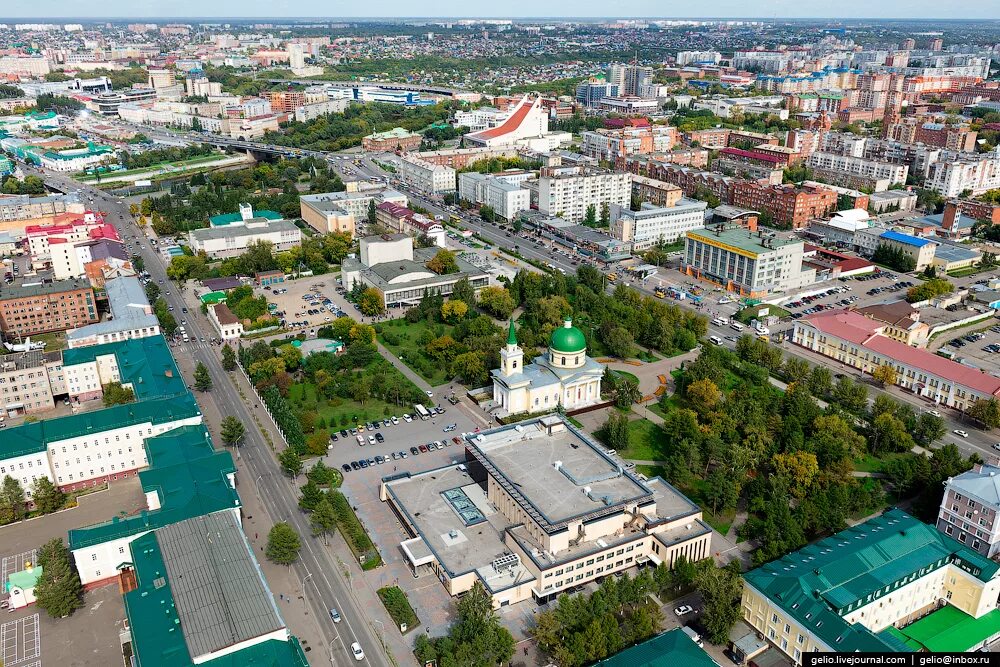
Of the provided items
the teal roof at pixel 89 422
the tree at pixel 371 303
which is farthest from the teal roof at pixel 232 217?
the teal roof at pixel 89 422

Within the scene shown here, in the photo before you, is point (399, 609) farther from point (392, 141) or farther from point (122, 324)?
point (392, 141)

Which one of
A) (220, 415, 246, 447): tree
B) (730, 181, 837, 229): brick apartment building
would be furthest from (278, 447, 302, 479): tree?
(730, 181, 837, 229): brick apartment building

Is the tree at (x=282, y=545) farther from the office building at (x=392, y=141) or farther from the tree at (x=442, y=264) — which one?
the office building at (x=392, y=141)

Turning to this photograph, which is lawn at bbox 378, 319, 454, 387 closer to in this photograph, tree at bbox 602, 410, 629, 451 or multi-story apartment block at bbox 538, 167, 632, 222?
tree at bbox 602, 410, 629, 451

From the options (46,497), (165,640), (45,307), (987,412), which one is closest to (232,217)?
(45,307)

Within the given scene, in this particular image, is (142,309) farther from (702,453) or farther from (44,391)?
(702,453)
